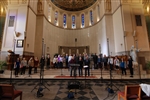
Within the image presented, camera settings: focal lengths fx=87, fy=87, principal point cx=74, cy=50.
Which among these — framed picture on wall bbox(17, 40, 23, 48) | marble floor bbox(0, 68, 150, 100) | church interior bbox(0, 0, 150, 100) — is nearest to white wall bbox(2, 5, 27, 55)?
church interior bbox(0, 0, 150, 100)

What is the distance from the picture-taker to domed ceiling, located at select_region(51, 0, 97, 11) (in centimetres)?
1715

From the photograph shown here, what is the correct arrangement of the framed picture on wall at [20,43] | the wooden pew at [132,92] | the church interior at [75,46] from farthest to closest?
the framed picture on wall at [20,43], the church interior at [75,46], the wooden pew at [132,92]

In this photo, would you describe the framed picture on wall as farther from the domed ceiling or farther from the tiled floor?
the domed ceiling

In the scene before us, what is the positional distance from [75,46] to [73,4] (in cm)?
882

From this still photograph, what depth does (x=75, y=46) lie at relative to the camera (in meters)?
17.7

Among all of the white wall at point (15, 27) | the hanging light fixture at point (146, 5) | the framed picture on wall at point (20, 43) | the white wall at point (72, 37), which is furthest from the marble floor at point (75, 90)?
the hanging light fixture at point (146, 5)

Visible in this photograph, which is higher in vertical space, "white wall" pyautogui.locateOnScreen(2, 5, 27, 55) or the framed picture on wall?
"white wall" pyautogui.locateOnScreen(2, 5, 27, 55)

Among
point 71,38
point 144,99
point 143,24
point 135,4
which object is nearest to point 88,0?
point 71,38

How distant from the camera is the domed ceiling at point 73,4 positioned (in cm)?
1715

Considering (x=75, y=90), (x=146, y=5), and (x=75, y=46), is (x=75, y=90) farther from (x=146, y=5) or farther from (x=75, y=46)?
(x=75, y=46)

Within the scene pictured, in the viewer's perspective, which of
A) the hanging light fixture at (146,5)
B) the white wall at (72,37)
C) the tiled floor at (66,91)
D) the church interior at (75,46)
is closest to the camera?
the tiled floor at (66,91)

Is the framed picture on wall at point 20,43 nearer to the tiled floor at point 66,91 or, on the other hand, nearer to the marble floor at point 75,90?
the marble floor at point 75,90

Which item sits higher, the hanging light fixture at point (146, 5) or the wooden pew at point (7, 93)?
the hanging light fixture at point (146, 5)

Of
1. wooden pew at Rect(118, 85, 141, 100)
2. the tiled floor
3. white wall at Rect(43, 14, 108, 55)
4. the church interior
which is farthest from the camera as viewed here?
white wall at Rect(43, 14, 108, 55)
